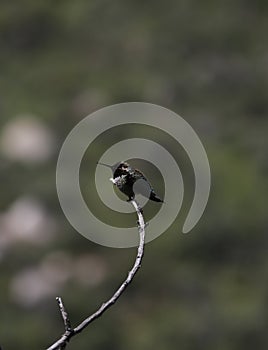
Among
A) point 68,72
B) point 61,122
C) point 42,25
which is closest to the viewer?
point 61,122

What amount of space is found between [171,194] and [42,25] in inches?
191

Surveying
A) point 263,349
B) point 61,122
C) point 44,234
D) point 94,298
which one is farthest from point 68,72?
point 263,349

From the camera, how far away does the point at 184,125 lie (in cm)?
1083

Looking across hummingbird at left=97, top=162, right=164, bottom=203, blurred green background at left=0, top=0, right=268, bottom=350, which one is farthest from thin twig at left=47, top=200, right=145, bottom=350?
blurred green background at left=0, top=0, right=268, bottom=350

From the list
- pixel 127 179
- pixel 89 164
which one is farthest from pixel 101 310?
pixel 89 164

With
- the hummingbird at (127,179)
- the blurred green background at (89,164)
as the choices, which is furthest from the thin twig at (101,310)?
the blurred green background at (89,164)

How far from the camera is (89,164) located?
36.1 feet

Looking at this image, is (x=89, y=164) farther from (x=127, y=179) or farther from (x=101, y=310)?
(x=101, y=310)

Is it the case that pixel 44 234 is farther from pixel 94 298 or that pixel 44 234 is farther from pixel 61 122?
pixel 61 122

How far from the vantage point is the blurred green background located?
30.4 feet

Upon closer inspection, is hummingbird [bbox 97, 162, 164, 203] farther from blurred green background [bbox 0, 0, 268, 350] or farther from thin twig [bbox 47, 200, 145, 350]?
blurred green background [bbox 0, 0, 268, 350]

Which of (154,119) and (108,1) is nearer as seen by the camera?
(154,119)

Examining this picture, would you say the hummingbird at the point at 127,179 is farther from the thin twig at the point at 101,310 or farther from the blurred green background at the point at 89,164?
the blurred green background at the point at 89,164

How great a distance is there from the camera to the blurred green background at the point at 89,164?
9266 mm
